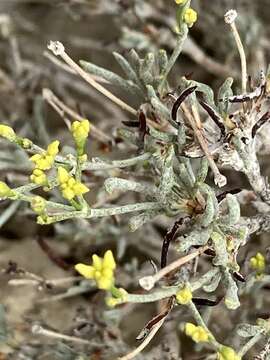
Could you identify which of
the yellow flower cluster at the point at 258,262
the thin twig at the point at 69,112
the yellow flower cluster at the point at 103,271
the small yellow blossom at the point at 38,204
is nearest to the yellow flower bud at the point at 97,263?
the yellow flower cluster at the point at 103,271

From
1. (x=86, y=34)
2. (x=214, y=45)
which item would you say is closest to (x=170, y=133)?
(x=214, y=45)

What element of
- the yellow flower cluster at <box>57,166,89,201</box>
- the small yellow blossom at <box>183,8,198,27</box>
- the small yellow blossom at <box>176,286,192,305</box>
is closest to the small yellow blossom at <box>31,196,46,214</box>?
the yellow flower cluster at <box>57,166,89,201</box>

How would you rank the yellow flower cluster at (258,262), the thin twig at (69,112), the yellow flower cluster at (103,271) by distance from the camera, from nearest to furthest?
the yellow flower cluster at (103,271)
the yellow flower cluster at (258,262)
the thin twig at (69,112)

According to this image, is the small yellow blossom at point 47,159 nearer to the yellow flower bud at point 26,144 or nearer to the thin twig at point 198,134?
the yellow flower bud at point 26,144

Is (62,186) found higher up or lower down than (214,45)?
lower down

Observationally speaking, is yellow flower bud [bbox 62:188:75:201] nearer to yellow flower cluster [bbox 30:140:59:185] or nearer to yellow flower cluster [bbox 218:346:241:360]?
yellow flower cluster [bbox 30:140:59:185]

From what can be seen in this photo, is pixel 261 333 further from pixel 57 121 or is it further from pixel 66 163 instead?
pixel 57 121

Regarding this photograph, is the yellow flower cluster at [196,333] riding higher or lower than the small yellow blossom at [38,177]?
lower

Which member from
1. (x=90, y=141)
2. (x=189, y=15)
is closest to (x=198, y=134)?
(x=189, y=15)

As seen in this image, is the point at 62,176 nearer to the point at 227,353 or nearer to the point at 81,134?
the point at 81,134
